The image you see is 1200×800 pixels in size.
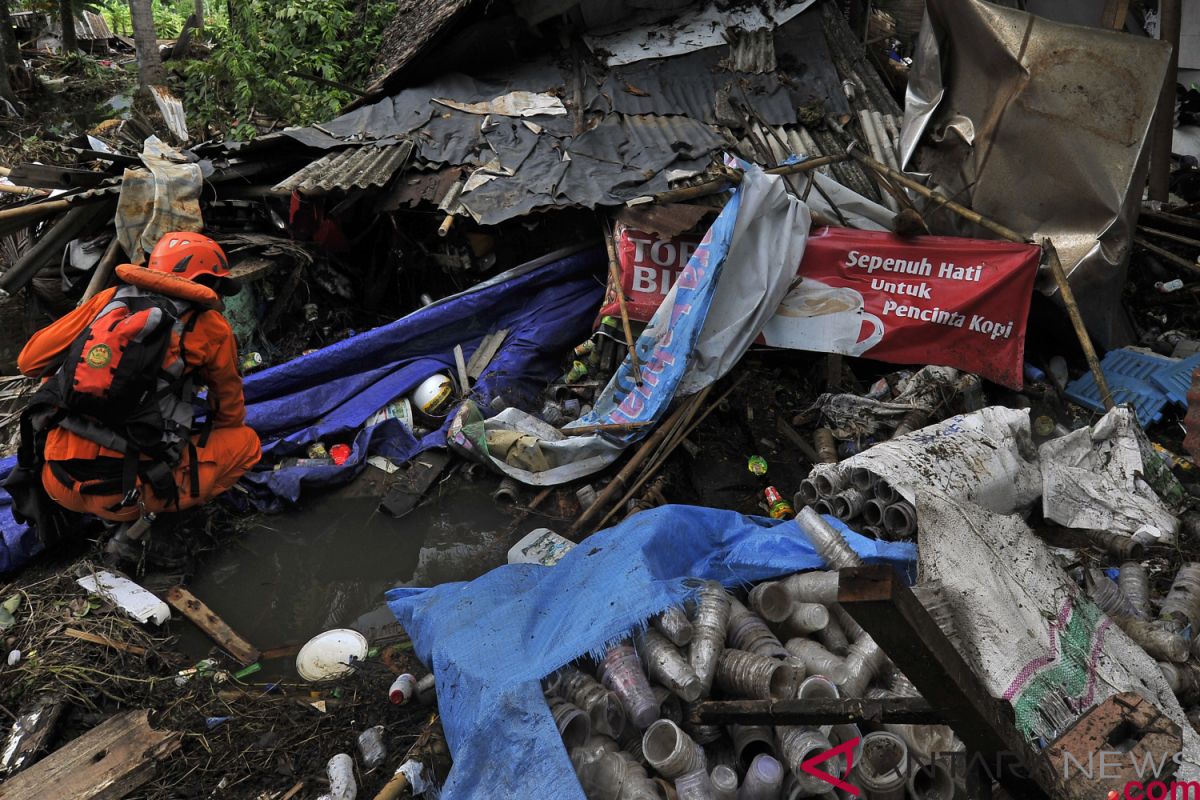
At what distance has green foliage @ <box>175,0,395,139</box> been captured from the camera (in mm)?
9469

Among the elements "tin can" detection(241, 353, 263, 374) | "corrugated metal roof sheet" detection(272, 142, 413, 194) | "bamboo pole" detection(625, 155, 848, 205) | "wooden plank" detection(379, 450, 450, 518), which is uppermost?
"corrugated metal roof sheet" detection(272, 142, 413, 194)

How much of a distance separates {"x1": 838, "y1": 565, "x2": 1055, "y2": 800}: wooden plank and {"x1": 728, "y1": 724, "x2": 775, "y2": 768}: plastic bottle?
1.07m

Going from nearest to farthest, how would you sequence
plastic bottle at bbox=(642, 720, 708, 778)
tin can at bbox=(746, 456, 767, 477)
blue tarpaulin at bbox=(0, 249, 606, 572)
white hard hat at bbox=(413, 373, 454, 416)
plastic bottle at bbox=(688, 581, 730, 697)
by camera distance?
plastic bottle at bbox=(642, 720, 708, 778) → plastic bottle at bbox=(688, 581, 730, 697) → tin can at bbox=(746, 456, 767, 477) → blue tarpaulin at bbox=(0, 249, 606, 572) → white hard hat at bbox=(413, 373, 454, 416)

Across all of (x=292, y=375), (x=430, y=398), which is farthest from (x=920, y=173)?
(x=292, y=375)

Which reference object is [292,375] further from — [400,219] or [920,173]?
[920,173]

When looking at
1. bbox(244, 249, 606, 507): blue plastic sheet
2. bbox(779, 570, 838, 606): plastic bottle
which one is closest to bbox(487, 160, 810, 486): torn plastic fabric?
bbox(244, 249, 606, 507): blue plastic sheet

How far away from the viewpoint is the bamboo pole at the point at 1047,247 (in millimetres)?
5703

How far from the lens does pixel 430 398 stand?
6.29m

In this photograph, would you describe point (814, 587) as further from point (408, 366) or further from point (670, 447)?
point (408, 366)

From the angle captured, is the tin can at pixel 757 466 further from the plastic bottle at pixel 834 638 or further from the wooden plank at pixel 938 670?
the wooden plank at pixel 938 670

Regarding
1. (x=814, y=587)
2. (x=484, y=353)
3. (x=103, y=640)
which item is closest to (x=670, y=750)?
(x=814, y=587)

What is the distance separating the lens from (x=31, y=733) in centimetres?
376

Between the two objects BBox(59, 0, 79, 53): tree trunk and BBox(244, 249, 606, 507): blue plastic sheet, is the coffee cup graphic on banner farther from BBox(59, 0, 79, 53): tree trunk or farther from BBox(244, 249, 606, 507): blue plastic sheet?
BBox(59, 0, 79, 53): tree trunk

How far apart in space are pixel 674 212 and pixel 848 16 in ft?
13.5
